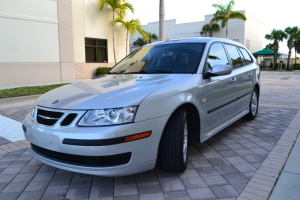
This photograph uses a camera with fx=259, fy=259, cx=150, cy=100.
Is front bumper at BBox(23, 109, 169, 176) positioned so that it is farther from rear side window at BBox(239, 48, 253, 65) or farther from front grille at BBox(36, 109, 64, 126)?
rear side window at BBox(239, 48, 253, 65)

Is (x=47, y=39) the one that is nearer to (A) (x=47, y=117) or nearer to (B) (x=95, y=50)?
(B) (x=95, y=50)

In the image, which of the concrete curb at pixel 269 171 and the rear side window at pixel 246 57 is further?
the rear side window at pixel 246 57

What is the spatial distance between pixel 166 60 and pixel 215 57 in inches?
29.4

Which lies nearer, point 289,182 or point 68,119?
point 68,119

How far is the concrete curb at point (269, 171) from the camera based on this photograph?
258 cm

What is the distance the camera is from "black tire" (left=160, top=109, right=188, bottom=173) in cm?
274

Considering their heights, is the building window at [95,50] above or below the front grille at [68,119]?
above

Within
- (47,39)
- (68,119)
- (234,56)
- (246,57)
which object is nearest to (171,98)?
(68,119)

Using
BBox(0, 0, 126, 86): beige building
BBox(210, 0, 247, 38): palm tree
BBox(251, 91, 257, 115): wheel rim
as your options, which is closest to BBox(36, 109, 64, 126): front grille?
BBox(251, 91, 257, 115): wheel rim

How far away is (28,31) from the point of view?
1211 cm

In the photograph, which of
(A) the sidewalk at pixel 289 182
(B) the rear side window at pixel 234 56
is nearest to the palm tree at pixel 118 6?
(B) the rear side window at pixel 234 56

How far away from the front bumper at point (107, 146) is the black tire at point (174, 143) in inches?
6.5

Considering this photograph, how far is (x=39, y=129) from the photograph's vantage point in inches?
104

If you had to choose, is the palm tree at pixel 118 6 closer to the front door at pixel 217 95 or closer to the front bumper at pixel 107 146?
the front door at pixel 217 95
